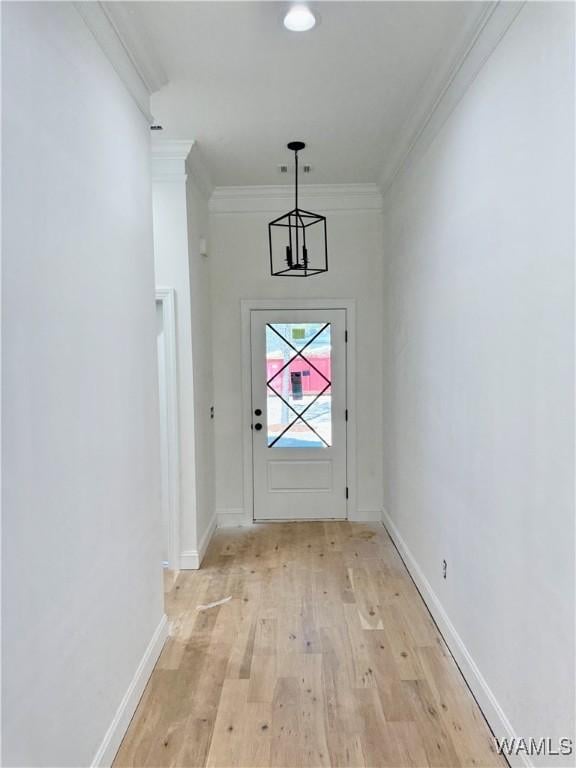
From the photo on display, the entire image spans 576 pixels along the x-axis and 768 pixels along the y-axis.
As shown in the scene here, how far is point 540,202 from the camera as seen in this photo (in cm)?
160

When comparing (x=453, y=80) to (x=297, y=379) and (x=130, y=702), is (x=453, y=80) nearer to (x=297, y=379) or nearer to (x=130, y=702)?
(x=297, y=379)

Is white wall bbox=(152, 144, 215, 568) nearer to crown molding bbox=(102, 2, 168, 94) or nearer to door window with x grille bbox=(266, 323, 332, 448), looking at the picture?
door window with x grille bbox=(266, 323, 332, 448)

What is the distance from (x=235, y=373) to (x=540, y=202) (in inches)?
123

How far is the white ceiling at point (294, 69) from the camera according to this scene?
2.02 meters

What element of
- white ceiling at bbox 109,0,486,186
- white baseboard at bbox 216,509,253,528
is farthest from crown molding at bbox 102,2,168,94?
white baseboard at bbox 216,509,253,528

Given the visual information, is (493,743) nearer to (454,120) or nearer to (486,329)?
(486,329)

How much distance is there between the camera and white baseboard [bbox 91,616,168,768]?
1.79m

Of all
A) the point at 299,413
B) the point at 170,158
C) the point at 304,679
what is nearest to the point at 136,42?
the point at 170,158

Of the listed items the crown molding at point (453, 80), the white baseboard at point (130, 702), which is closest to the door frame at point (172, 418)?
the white baseboard at point (130, 702)

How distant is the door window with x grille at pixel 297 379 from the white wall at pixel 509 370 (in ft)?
4.95

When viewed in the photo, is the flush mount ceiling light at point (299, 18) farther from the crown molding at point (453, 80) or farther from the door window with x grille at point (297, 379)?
the door window with x grille at point (297, 379)

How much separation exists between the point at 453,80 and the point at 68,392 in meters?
2.20

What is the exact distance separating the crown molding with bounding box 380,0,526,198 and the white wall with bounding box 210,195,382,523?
87 centimetres

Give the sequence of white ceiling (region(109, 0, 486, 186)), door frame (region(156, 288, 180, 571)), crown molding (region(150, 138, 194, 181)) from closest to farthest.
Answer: white ceiling (region(109, 0, 486, 186)), crown molding (region(150, 138, 194, 181)), door frame (region(156, 288, 180, 571))
